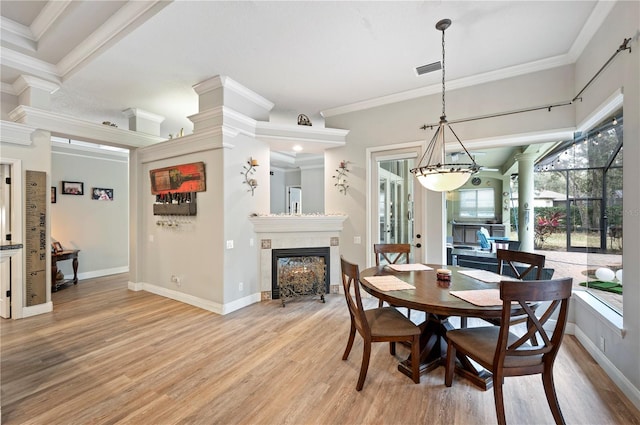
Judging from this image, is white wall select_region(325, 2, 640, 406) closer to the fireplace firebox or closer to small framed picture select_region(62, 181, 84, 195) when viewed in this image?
the fireplace firebox

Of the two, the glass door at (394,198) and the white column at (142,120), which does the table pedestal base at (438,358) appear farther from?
the white column at (142,120)

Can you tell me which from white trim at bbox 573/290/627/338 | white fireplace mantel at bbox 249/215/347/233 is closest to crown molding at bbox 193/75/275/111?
white fireplace mantel at bbox 249/215/347/233

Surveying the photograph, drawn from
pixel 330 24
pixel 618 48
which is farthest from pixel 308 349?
pixel 618 48

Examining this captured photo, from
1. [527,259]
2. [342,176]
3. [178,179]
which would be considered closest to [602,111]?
[527,259]

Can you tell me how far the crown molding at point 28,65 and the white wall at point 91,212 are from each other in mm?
2480

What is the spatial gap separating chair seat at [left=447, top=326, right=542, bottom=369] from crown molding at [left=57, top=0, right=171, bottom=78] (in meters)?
3.55

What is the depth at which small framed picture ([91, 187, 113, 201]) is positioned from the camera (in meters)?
→ 5.91

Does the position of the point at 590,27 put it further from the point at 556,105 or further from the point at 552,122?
the point at 552,122

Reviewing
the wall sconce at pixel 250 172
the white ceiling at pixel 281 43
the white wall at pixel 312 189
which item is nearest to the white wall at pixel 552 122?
the white ceiling at pixel 281 43

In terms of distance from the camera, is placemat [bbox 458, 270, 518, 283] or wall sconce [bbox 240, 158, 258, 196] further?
wall sconce [bbox 240, 158, 258, 196]

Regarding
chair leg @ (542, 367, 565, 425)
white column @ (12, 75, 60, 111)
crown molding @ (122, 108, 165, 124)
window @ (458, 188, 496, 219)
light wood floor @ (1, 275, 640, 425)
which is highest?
crown molding @ (122, 108, 165, 124)

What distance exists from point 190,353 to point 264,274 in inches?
66.6

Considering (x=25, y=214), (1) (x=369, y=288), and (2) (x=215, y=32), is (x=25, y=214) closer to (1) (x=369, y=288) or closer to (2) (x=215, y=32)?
(2) (x=215, y=32)

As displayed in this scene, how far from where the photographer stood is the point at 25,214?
355cm
